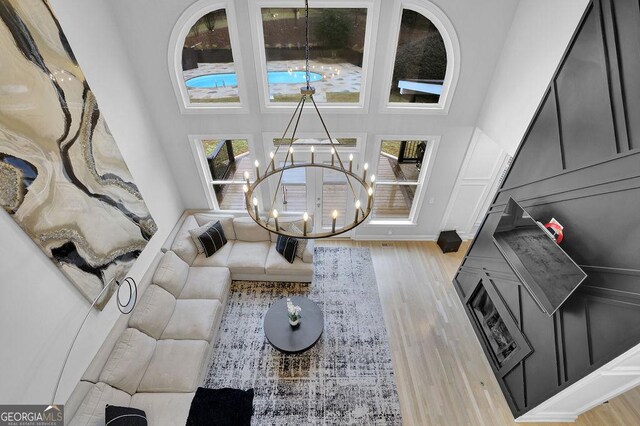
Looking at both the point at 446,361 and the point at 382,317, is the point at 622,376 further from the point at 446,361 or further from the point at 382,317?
the point at 382,317

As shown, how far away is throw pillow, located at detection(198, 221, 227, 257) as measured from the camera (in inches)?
198

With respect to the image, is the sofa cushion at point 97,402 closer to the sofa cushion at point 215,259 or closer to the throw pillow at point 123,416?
the throw pillow at point 123,416

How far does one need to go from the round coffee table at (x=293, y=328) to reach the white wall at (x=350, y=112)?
261 cm

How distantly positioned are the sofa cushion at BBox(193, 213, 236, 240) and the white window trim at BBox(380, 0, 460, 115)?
3244 mm

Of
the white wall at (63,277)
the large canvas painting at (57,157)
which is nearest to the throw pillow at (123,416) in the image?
the white wall at (63,277)

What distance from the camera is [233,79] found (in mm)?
4430

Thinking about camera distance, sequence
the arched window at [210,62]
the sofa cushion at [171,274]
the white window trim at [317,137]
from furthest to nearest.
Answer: the white window trim at [317,137]
the sofa cushion at [171,274]
the arched window at [210,62]

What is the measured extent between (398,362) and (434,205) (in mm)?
2871

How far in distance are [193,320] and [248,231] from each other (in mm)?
1736

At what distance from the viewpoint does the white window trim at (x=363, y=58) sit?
3814 millimetres

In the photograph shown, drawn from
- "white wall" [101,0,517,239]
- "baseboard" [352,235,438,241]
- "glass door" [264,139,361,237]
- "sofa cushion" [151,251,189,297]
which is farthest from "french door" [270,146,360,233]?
"sofa cushion" [151,251,189,297]

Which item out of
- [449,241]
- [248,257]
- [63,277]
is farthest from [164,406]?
[449,241]

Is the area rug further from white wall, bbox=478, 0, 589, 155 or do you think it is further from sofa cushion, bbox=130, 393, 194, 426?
white wall, bbox=478, 0, 589, 155

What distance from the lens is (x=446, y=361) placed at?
421 cm
